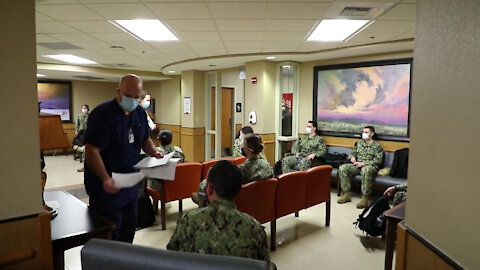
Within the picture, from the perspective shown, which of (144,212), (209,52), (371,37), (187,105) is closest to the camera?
(144,212)

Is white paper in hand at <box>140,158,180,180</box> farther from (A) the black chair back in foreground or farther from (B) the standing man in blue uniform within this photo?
(A) the black chair back in foreground

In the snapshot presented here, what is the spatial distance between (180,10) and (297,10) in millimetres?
1248

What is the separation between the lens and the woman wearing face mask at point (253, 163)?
303 cm

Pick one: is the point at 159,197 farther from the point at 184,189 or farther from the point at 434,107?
the point at 434,107

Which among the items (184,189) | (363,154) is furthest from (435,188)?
(363,154)

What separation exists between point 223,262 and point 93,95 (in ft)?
36.8

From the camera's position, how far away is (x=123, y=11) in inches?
132

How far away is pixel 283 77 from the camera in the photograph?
7.11 metres

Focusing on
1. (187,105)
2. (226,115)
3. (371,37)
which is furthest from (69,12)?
(226,115)

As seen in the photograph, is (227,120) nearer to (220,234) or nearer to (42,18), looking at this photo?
(42,18)

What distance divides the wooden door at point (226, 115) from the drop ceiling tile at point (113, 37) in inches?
197

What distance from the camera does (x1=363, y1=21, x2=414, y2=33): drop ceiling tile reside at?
3.74m

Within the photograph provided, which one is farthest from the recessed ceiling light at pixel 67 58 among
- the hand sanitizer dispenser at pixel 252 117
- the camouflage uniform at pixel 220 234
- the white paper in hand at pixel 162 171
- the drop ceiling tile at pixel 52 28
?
the camouflage uniform at pixel 220 234

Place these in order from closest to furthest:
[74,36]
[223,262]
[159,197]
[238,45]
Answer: [223,262], [159,197], [74,36], [238,45]
